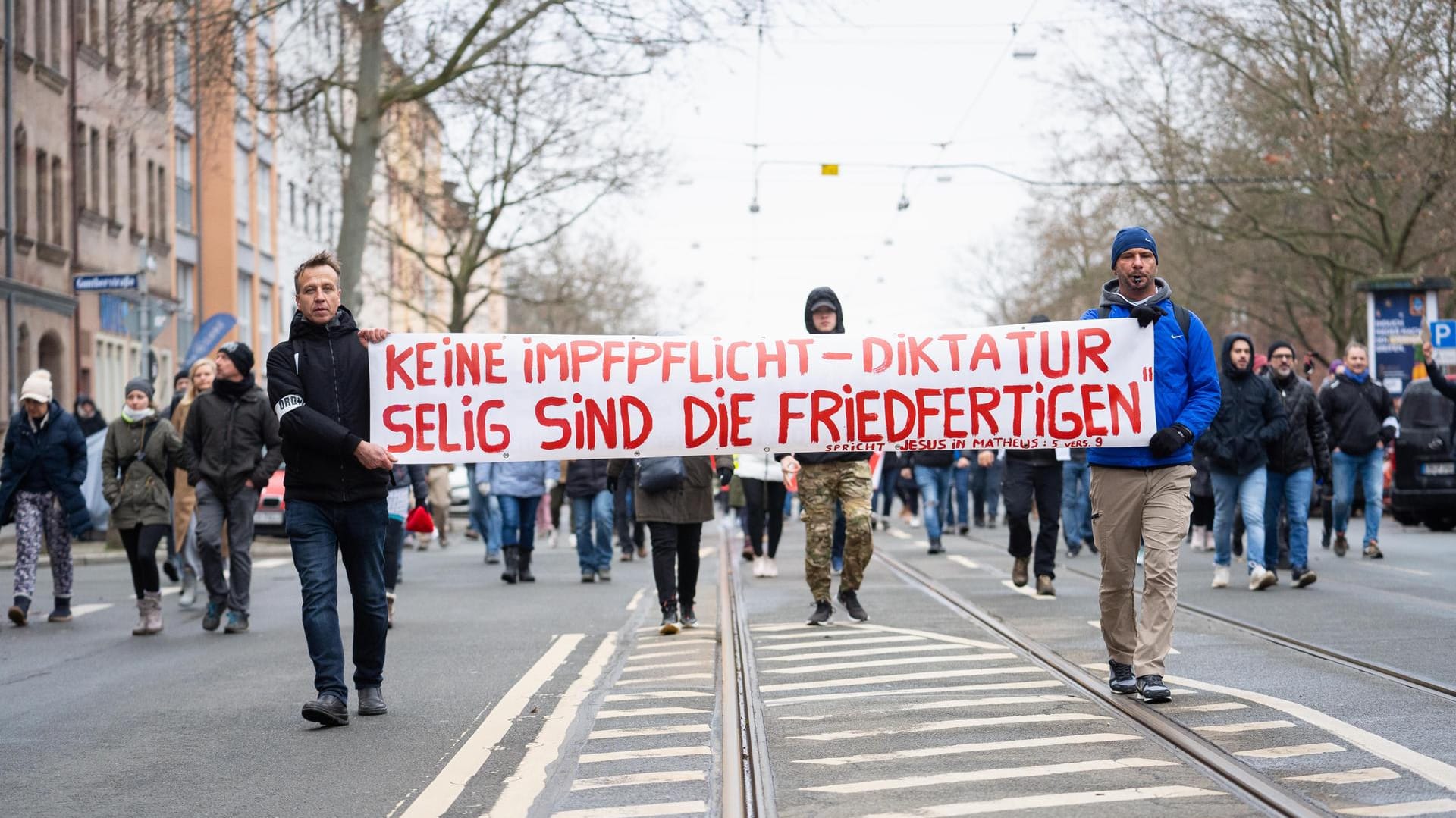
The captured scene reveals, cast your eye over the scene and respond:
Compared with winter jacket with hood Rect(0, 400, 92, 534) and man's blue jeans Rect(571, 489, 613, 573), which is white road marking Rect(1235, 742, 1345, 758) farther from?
man's blue jeans Rect(571, 489, 613, 573)

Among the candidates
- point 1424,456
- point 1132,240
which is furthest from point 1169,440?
point 1424,456

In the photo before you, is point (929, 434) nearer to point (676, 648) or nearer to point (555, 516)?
point (676, 648)

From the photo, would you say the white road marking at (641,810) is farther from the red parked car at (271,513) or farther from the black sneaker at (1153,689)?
the red parked car at (271,513)

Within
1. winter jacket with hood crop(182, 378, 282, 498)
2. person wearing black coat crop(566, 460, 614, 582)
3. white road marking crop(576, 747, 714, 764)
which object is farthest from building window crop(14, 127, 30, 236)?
white road marking crop(576, 747, 714, 764)

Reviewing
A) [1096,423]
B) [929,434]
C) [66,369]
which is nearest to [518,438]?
[929,434]

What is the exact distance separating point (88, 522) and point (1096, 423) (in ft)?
28.1

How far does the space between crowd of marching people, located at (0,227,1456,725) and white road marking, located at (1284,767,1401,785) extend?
1.65 meters

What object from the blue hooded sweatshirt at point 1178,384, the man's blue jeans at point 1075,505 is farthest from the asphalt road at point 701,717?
the man's blue jeans at point 1075,505

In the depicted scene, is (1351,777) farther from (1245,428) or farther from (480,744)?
(1245,428)

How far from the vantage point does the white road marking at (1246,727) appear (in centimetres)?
746

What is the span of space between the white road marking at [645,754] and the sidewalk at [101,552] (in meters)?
14.0

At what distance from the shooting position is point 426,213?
43938 millimetres

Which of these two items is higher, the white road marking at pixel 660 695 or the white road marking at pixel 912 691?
the white road marking at pixel 912 691

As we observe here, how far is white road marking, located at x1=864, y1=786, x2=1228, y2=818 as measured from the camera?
240 inches
